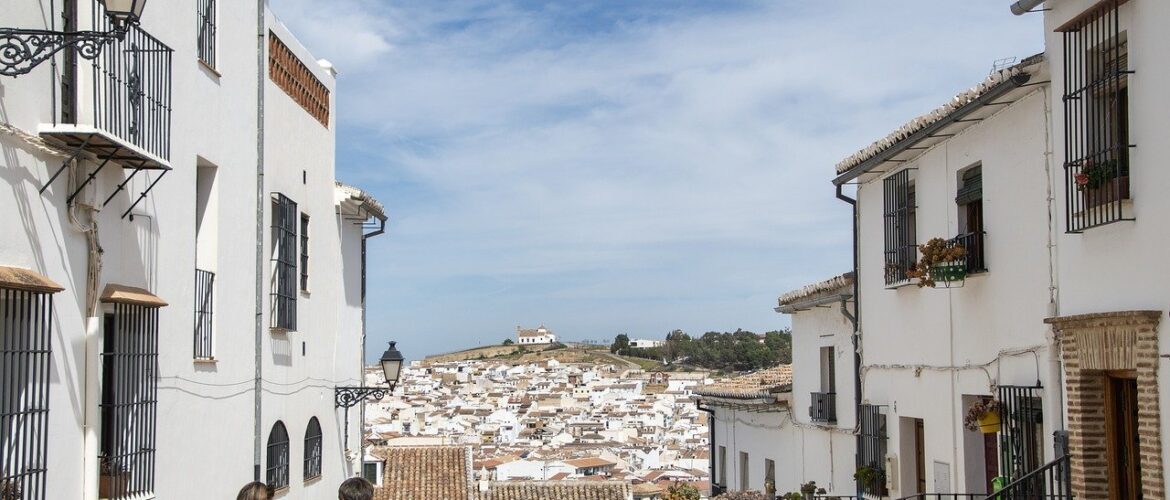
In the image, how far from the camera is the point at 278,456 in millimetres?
13594

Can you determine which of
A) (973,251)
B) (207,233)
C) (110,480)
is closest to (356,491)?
(110,480)

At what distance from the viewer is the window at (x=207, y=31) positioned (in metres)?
11.1

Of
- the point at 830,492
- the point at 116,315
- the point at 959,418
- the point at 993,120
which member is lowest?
the point at 830,492

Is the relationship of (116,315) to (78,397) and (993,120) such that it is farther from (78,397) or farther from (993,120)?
(993,120)

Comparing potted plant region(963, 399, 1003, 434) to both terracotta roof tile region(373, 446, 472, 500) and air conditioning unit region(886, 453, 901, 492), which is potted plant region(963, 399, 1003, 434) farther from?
terracotta roof tile region(373, 446, 472, 500)

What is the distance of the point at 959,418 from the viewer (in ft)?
41.5

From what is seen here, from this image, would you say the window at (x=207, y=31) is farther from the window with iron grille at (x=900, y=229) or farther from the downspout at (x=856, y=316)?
the downspout at (x=856, y=316)

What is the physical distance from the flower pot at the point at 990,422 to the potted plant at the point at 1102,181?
270cm

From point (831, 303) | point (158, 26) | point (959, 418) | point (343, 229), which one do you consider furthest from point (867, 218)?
point (158, 26)

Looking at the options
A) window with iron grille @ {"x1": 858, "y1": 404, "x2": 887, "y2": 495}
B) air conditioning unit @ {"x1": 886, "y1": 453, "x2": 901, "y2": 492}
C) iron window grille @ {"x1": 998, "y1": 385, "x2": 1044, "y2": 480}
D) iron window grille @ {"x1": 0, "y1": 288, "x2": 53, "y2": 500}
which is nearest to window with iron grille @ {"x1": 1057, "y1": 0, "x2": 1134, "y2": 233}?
iron window grille @ {"x1": 998, "y1": 385, "x2": 1044, "y2": 480}

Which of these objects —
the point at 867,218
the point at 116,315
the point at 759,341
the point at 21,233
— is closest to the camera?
the point at 21,233

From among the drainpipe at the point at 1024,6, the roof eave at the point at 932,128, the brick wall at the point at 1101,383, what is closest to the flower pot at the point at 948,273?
the roof eave at the point at 932,128

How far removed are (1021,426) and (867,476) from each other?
449 centimetres

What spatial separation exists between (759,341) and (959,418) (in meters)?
131
